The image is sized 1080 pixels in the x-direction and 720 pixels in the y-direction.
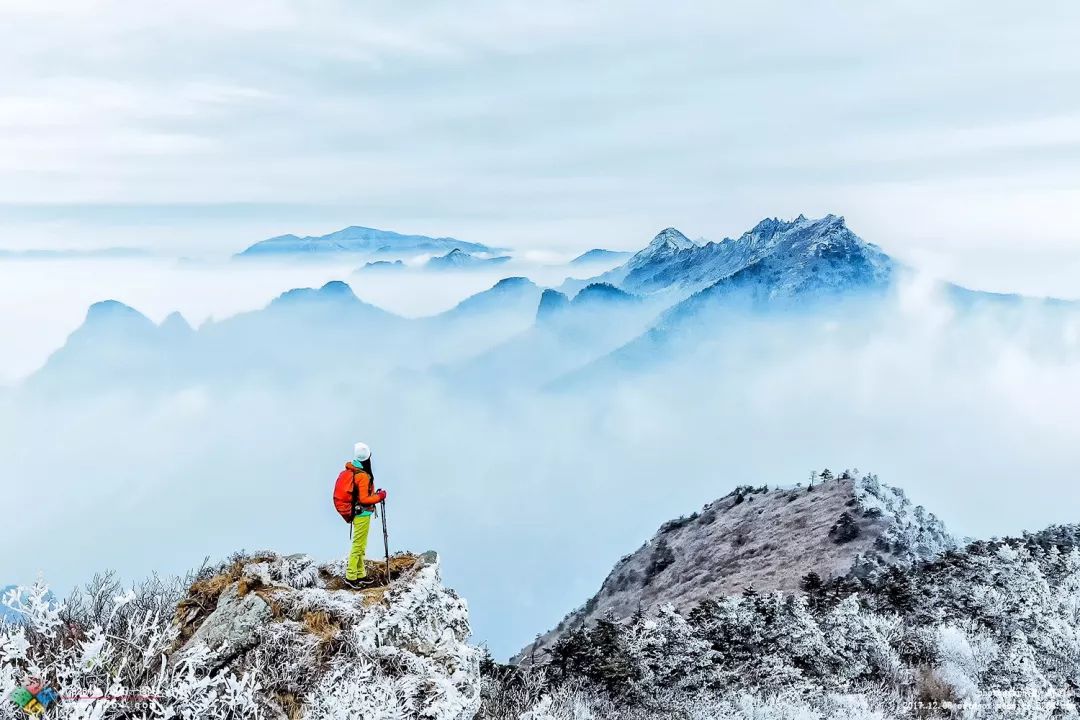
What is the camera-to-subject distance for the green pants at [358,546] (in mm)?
13375

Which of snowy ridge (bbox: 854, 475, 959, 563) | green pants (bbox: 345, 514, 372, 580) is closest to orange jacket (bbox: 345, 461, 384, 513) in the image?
green pants (bbox: 345, 514, 372, 580)

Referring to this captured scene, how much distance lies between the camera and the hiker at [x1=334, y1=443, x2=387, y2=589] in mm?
13445

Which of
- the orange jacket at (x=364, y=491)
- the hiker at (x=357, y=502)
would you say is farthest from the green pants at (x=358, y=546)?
the orange jacket at (x=364, y=491)

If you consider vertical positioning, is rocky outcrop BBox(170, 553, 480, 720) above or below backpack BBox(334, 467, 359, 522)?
below

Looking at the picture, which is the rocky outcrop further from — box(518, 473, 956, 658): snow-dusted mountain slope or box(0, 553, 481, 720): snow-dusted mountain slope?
box(518, 473, 956, 658): snow-dusted mountain slope

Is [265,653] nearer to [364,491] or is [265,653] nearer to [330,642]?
[330,642]

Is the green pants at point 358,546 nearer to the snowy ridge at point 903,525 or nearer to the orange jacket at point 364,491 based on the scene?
the orange jacket at point 364,491

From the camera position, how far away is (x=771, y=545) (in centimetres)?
3228

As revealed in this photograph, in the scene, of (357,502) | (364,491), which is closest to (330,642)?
(357,502)

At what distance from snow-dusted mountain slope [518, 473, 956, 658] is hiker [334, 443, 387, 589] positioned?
612 inches

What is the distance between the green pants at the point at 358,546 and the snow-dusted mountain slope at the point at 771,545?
1551cm

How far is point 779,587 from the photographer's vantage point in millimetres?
25906

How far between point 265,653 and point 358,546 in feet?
9.05

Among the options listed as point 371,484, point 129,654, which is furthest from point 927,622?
point 129,654
